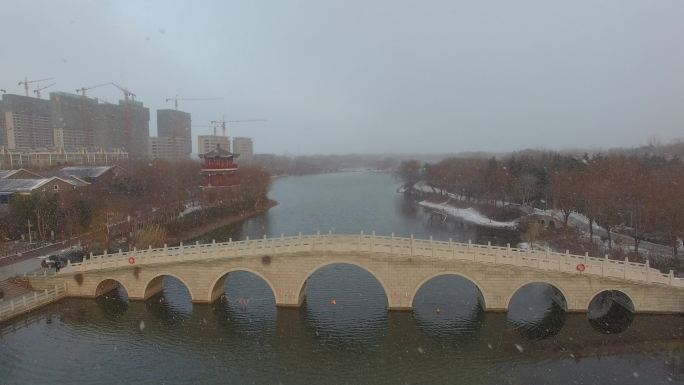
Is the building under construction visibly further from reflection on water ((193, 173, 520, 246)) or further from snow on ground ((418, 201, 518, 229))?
snow on ground ((418, 201, 518, 229))

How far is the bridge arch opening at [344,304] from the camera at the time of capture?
20.0m

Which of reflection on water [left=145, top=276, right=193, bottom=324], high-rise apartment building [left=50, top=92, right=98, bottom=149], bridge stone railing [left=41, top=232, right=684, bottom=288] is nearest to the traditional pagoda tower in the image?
reflection on water [left=145, top=276, right=193, bottom=324]

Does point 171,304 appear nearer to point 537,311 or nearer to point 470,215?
point 537,311

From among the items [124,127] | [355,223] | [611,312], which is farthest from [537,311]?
[124,127]

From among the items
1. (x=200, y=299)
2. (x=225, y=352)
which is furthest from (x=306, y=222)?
(x=225, y=352)

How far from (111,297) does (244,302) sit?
663cm

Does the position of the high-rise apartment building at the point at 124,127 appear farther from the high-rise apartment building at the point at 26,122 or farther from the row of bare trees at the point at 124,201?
the row of bare trees at the point at 124,201

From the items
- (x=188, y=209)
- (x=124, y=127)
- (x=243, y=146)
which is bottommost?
(x=188, y=209)

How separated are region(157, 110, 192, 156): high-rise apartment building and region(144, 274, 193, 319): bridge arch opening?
107 metres

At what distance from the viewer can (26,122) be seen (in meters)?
90.8

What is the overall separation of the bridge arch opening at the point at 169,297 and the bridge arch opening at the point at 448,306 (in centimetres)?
1040

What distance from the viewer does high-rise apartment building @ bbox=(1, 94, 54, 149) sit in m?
85.7

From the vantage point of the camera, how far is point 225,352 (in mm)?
18547

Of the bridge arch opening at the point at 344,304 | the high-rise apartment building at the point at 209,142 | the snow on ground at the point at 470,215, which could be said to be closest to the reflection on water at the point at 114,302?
the bridge arch opening at the point at 344,304
